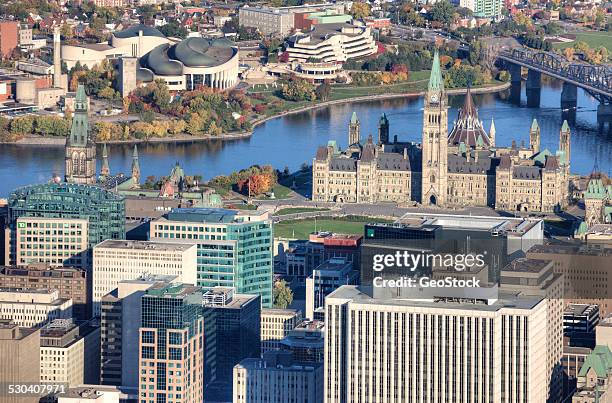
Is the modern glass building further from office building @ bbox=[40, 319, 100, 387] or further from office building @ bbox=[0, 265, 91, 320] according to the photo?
office building @ bbox=[40, 319, 100, 387]

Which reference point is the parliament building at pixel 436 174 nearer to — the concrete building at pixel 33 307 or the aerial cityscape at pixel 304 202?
the aerial cityscape at pixel 304 202

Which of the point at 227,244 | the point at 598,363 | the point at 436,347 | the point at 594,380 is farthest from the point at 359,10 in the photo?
the point at 436,347

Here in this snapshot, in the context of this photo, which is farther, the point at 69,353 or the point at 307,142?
the point at 307,142

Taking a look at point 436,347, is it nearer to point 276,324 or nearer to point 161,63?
point 276,324

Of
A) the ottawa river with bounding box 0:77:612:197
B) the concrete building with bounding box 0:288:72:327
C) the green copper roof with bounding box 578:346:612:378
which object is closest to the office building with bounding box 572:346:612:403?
the green copper roof with bounding box 578:346:612:378

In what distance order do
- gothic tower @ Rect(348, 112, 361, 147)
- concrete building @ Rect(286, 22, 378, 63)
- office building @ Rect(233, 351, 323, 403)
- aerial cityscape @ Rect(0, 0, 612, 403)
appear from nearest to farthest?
1. aerial cityscape @ Rect(0, 0, 612, 403)
2. office building @ Rect(233, 351, 323, 403)
3. gothic tower @ Rect(348, 112, 361, 147)
4. concrete building @ Rect(286, 22, 378, 63)

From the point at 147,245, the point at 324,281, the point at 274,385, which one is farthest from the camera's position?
the point at 324,281
